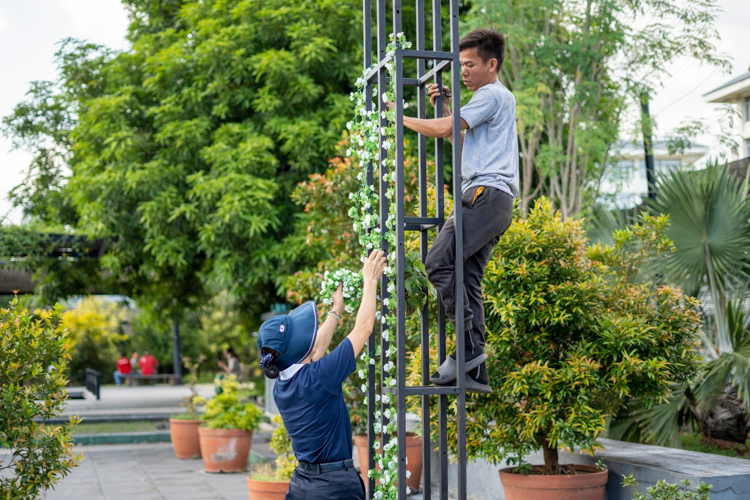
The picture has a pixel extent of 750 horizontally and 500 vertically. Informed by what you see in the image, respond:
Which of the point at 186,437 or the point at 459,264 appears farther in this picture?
the point at 186,437

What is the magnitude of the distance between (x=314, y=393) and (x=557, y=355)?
8.48 feet

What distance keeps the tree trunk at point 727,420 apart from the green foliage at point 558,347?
2229 millimetres

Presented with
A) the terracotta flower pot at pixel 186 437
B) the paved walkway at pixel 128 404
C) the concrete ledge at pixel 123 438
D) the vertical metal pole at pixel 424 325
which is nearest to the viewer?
the vertical metal pole at pixel 424 325

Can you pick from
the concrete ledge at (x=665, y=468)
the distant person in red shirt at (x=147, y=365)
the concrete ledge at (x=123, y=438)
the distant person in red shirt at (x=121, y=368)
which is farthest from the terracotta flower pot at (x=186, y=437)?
the distant person in red shirt at (x=121, y=368)

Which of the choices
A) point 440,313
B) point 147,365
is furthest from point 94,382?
point 440,313

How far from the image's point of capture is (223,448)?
10.1m

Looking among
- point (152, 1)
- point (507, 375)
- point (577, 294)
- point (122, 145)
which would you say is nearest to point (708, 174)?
point (577, 294)

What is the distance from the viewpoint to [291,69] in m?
11.0

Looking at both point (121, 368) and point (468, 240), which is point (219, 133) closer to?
point (468, 240)

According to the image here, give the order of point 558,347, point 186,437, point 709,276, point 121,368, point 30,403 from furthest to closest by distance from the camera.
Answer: point 121,368
point 186,437
point 709,276
point 558,347
point 30,403

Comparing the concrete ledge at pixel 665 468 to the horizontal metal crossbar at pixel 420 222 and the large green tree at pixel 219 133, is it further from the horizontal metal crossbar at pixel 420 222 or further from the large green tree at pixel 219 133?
the large green tree at pixel 219 133

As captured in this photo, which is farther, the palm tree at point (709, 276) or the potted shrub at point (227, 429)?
the potted shrub at point (227, 429)

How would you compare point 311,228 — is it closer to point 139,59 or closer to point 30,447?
point 30,447

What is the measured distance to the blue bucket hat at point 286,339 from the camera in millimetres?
3459
